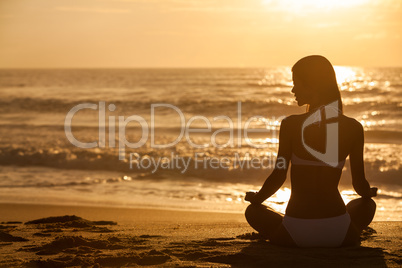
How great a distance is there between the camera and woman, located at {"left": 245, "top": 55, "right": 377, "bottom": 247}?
3830mm

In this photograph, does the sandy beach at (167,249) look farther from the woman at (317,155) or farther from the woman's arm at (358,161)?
the woman's arm at (358,161)

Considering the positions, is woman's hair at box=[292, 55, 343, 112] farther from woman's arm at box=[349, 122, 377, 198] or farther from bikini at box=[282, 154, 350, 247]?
bikini at box=[282, 154, 350, 247]

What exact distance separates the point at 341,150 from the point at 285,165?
1.37 ft

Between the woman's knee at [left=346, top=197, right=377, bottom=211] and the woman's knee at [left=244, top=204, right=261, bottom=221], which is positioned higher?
the woman's knee at [left=346, top=197, right=377, bottom=211]

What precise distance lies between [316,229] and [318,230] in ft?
0.06

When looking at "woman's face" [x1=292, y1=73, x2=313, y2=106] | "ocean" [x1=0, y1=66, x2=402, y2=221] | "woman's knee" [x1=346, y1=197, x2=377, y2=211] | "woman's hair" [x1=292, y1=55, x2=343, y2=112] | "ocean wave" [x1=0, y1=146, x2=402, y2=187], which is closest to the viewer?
"woman's hair" [x1=292, y1=55, x2=343, y2=112]

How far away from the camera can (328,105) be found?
3863 mm

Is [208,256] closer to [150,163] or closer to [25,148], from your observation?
[150,163]

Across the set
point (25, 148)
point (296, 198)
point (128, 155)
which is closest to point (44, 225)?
point (296, 198)

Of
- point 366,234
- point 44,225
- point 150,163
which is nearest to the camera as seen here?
point 366,234

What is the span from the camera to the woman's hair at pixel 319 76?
12.3ft

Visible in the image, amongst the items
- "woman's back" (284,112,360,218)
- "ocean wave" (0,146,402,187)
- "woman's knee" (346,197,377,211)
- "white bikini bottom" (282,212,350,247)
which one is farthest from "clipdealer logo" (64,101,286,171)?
"woman's knee" (346,197,377,211)

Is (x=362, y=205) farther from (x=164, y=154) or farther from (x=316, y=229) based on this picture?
(x=164, y=154)

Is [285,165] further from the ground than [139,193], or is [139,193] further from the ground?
[285,165]
